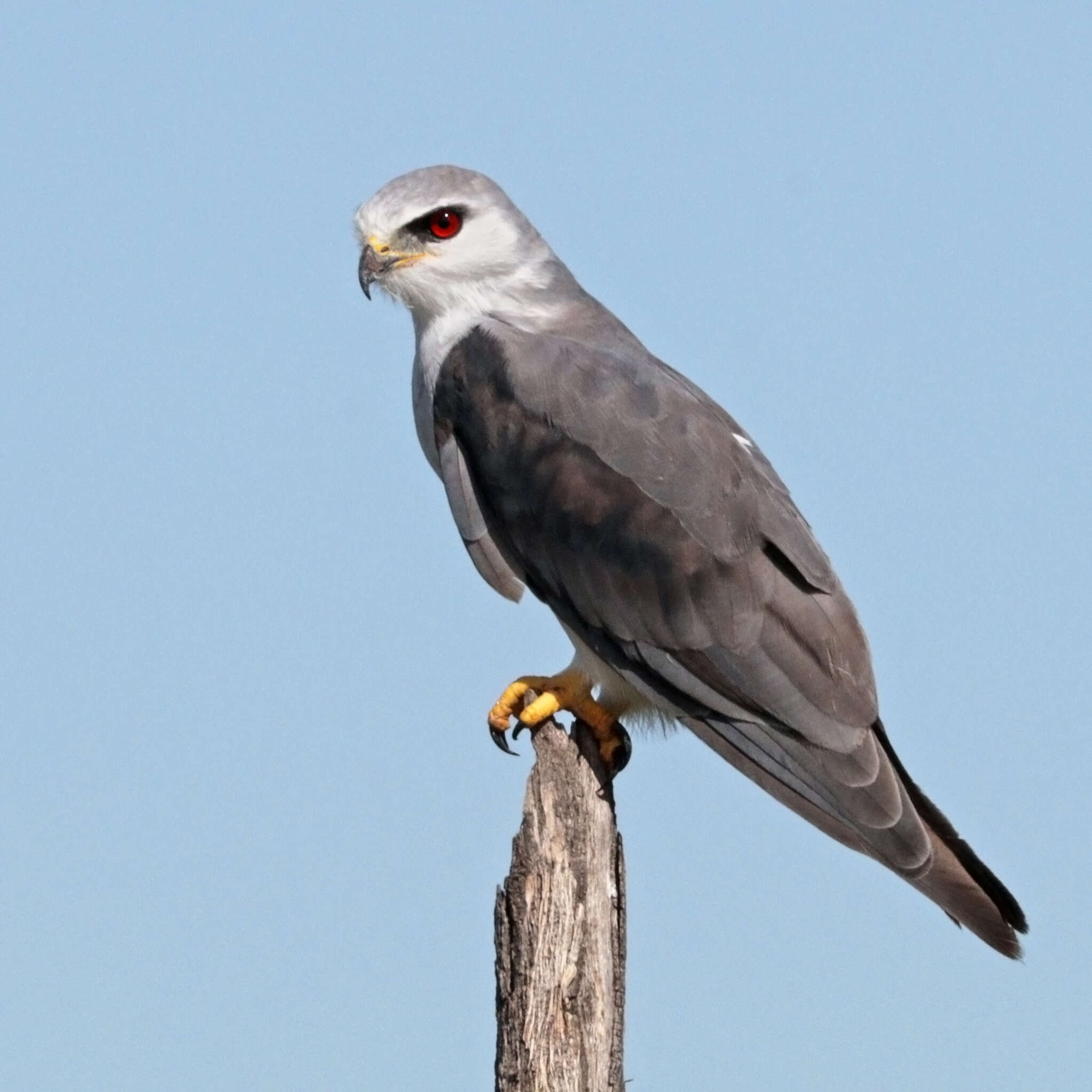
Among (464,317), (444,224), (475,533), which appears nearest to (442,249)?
(444,224)

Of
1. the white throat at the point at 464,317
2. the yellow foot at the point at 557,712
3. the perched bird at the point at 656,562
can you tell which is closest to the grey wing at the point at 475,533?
the perched bird at the point at 656,562

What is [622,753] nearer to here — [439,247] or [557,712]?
[557,712]

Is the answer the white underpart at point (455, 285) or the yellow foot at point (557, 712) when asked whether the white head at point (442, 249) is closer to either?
the white underpart at point (455, 285)

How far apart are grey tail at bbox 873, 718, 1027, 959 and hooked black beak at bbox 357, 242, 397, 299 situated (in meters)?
3.50

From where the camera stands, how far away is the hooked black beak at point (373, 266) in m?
8.57

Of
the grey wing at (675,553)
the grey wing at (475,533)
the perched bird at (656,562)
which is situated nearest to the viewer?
the perched bird at (656,562)

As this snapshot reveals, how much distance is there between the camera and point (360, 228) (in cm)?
870

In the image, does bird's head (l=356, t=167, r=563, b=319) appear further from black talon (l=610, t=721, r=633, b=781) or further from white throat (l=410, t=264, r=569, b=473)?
black talon (l=610, t=721, r=633, b=781)

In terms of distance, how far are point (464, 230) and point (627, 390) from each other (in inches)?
53.3

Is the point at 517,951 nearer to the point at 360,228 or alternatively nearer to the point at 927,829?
the point at 927,829

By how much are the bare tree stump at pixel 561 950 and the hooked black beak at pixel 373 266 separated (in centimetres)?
291

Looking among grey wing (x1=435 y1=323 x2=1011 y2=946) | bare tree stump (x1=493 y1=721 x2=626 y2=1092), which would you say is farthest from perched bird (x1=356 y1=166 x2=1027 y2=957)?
bare tree stump (x1=493 y1=721 x2=626 y2=1092)

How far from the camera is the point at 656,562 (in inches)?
308

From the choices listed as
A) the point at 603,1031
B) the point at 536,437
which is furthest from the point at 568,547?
the point at 603,1031
